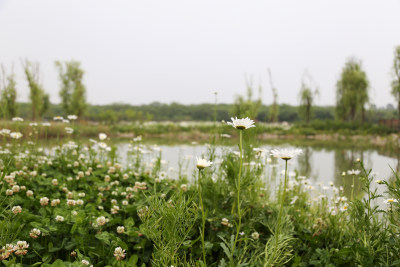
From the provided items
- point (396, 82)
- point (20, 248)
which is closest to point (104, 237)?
point (20, 248)

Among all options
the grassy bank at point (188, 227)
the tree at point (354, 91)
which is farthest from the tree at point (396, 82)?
the grassy bank at point (188, 227)

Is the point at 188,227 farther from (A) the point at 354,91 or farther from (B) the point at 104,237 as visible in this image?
(A) the point at 354,91

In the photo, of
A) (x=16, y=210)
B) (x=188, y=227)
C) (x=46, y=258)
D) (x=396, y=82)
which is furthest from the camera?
(x=396, y=82)

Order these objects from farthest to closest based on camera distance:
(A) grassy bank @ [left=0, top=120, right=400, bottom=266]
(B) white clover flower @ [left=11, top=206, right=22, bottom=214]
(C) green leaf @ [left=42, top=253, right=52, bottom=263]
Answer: (B) white clover flower @ [left=11, top=206, right=22, bottom=214] < (C) green leaf @ [left=42, top=253, right=52, bottom=263] < (A) grassy bank @ [left=0, top=120, right=400, bottom=266]

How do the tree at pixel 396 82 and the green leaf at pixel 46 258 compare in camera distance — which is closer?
the green leaf at pixel 46 258

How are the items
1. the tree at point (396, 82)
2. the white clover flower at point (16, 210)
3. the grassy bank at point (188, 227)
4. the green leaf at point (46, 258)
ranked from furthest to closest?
the tree at point (396, 82), the white clover flower at point (16, 210), the green leaf at point (46, 258), the grassy bank at point (188, 227)

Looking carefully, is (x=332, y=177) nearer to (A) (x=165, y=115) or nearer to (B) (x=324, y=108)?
(A) (x=165, y=115)

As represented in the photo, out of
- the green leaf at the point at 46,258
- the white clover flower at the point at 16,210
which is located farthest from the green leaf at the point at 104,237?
the white clover flower at the point at 16,210

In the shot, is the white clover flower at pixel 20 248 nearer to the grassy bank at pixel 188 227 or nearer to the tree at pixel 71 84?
the grassy bank at pixel 188 227

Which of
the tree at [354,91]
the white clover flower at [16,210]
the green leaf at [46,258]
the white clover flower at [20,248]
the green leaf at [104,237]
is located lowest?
the green leaf at [46,258]

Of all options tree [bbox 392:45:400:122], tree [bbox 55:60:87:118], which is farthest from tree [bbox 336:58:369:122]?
tree [bbox 55:60:87:118]

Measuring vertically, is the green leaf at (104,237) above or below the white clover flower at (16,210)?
below

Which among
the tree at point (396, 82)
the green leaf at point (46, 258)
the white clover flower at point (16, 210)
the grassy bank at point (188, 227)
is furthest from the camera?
the tree at point (396, 82)

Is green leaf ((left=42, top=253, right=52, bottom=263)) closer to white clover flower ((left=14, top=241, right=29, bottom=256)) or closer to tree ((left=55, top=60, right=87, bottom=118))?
white clover flower ((left=14, top=241, right=29, bottom=256))
